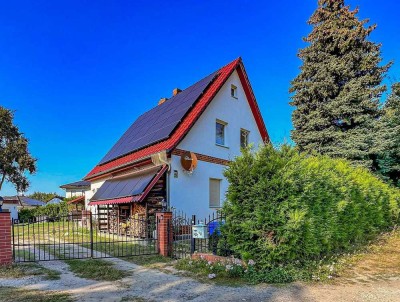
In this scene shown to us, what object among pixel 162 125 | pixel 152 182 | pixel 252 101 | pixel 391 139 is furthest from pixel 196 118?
pixel 391 139

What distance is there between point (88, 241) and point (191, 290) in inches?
346

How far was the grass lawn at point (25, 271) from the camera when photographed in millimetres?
7058

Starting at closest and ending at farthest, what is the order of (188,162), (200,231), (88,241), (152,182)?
(200,231) < (152,182) < (88,241) < (188,162)

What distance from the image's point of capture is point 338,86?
1850cm

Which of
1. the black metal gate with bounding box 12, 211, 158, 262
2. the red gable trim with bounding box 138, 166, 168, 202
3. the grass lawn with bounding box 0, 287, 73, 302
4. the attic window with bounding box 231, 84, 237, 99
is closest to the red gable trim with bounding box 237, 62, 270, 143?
the attic window with bounding box 231, 84, 237, 99

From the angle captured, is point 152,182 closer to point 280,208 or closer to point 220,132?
point 220,132

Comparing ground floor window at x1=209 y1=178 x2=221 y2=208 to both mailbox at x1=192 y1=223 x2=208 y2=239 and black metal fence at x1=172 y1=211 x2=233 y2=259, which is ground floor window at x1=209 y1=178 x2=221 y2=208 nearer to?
black metal fence at x1=172 y1=211 x2=233 y2=259

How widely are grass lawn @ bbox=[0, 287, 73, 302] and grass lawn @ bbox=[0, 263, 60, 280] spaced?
3.48ft

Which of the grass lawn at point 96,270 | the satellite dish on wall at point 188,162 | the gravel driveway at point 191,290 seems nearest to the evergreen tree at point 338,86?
the satellite dish on wall at point 188,162

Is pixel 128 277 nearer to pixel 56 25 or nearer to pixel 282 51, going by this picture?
pixel 56 25

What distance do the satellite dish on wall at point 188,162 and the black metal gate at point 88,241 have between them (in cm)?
305

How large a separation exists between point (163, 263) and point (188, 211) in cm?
615

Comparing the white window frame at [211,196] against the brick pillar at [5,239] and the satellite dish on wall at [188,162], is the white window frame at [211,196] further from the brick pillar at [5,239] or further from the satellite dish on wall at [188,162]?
the brick pillar at [5,239]

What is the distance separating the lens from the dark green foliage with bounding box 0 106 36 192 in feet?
105
